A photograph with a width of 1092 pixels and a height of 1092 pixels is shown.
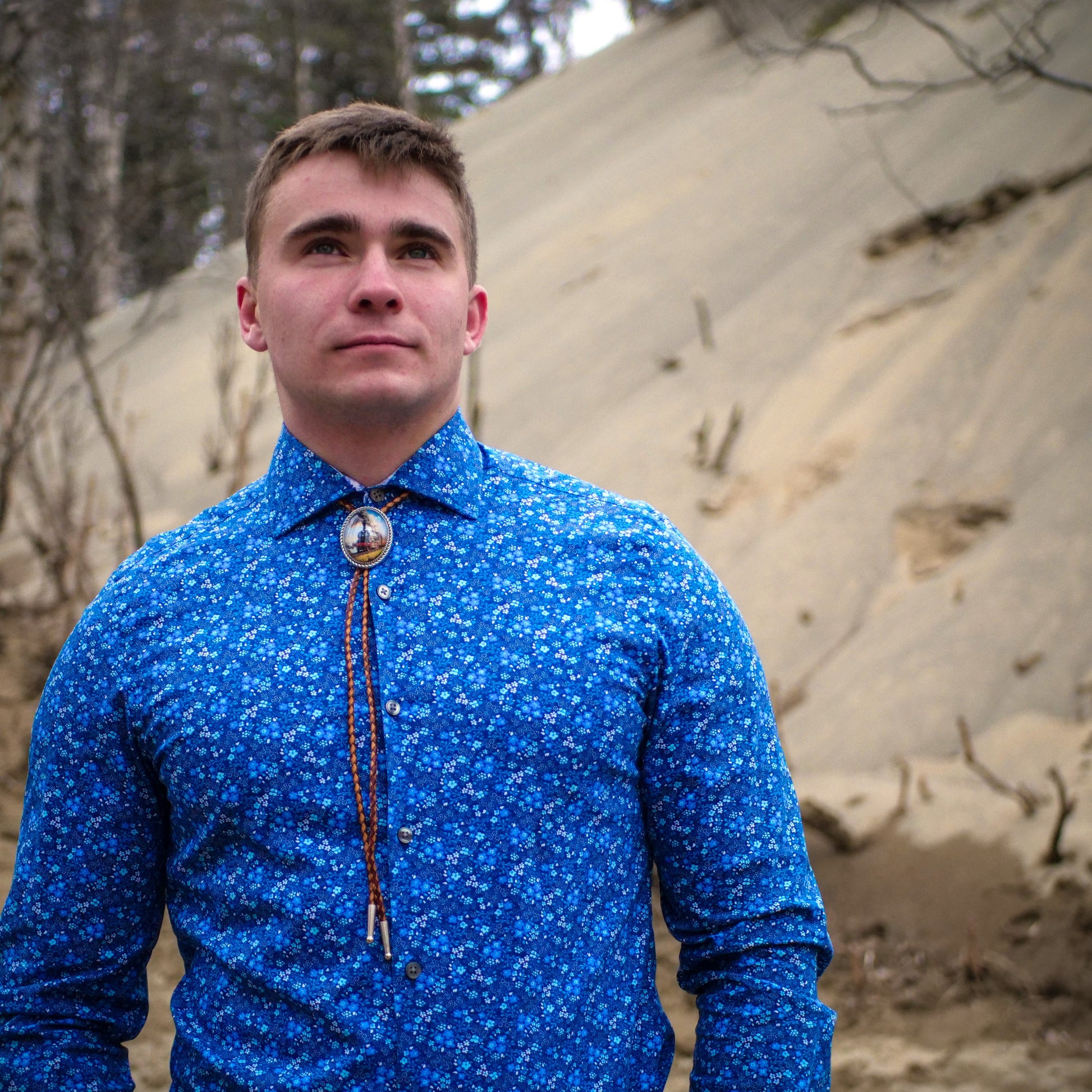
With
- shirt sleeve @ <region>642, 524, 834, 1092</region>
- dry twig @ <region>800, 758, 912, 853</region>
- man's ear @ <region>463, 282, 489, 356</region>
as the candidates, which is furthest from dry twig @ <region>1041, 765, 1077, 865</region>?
man's ear @ <region>463, 282, 489, 356</region>

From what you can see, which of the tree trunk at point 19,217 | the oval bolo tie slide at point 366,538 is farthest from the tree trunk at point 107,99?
the oval bolo tie slide at point 366,538

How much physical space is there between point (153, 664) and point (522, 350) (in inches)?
347

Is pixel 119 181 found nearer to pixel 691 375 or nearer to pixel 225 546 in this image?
pixel 691 375

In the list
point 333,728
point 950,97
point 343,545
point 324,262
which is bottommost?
point 333,728

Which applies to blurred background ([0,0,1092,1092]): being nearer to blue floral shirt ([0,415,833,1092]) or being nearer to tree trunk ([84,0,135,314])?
tree trunk ([84,0,135,314])

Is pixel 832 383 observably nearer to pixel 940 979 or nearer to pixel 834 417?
pixel 834 417

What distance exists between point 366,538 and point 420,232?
1.40ft

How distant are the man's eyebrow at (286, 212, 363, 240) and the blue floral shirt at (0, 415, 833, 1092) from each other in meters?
0.36

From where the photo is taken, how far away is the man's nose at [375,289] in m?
1.46

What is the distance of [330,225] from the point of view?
151cm

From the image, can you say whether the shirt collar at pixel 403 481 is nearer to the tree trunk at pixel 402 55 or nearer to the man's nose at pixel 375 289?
the man's nose at pixel 375 289

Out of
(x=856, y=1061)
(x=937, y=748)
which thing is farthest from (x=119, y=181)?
(x=856, y=1061)

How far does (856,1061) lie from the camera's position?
3.14 m

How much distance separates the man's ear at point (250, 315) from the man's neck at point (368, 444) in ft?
0.53
